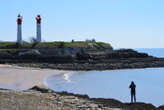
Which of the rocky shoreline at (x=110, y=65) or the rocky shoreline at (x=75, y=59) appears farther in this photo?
the rocky shoreline at (x=75, y=59)

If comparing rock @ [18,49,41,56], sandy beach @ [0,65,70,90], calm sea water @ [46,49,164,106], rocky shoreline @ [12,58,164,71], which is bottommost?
calm sea water @ [46,49,164,106]

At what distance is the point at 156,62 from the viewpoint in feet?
162

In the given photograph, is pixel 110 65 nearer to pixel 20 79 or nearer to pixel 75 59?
pixel 75 59

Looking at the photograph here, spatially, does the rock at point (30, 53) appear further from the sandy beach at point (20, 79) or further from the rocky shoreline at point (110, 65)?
the sandy beach at point (20, 79)

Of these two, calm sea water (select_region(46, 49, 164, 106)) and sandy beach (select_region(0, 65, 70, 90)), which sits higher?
sandy beach (select_region(0, 65, 70, 90))

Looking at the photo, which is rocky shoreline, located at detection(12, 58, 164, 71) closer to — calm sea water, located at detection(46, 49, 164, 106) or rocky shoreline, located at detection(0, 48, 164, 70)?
rocky shoreline, located at detection(0, 48, 164, 70)

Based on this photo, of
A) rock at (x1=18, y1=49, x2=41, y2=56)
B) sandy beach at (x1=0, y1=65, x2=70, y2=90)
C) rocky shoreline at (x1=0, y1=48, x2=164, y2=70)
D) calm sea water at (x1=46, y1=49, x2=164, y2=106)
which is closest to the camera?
calm sea water at (x1=46, y1=49, x2=164, y2=106)

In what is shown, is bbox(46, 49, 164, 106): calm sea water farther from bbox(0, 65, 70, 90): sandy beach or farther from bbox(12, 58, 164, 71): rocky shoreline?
bbox(12, 58, 164, 71): rocky shoreline

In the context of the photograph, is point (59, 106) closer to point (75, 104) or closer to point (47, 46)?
point (75, 104)

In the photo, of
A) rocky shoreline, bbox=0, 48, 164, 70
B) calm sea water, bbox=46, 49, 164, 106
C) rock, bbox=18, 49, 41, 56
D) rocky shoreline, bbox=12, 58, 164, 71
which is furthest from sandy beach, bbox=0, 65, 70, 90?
rock, bbox=18, 49, 41, 56

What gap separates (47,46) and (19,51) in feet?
17.0

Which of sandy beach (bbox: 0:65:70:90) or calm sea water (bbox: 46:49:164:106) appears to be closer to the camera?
calm sea water (bbox: 46:49:164:106)

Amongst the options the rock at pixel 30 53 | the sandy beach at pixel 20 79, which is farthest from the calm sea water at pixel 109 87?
the rock at pixel 30 53

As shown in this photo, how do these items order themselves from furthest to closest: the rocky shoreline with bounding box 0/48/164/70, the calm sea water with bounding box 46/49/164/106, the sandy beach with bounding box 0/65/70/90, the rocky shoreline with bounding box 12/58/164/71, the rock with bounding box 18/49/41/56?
the rock with bounding box 18/49/41/56, the rocky shoreline with bounding box 0/48/164/70, the rocky shoreline with bounding box 12/58/164/71, the sandy beach with bounding box 0/65/70/90, the calm sea water with bounding box 46/49/164/106
